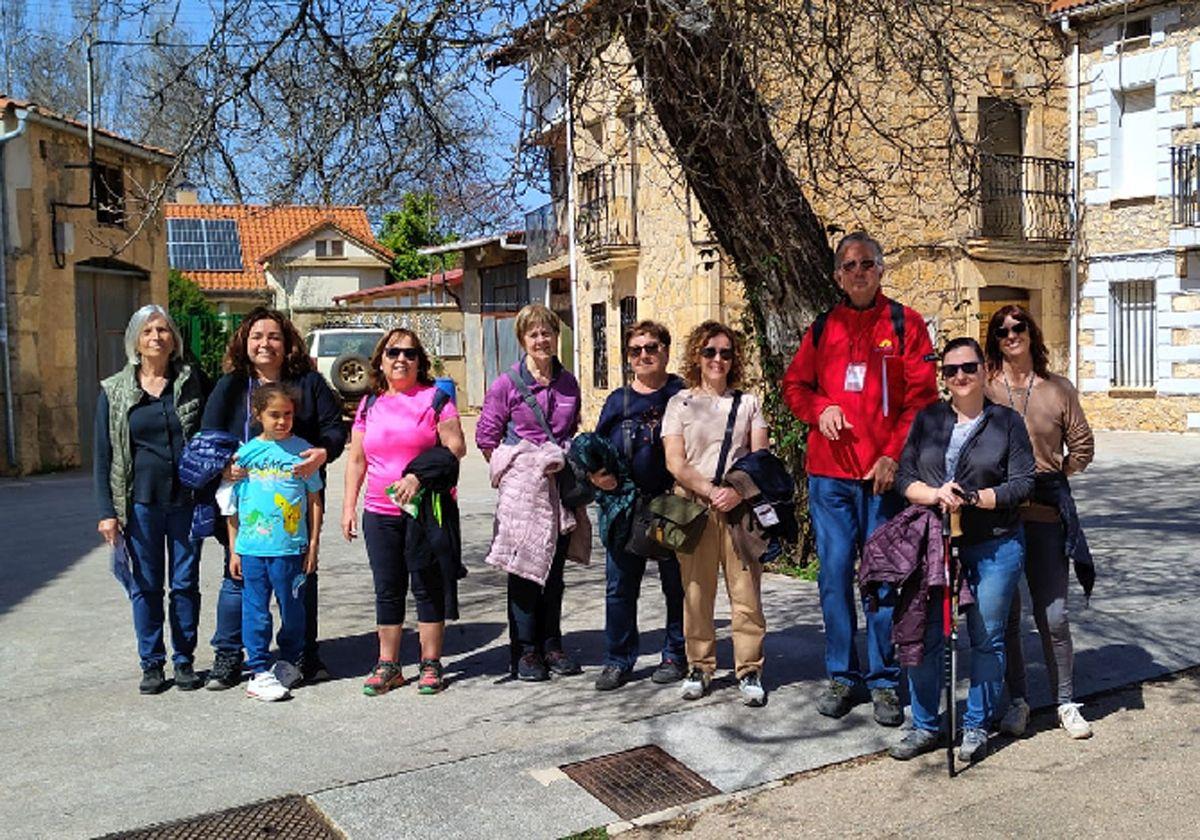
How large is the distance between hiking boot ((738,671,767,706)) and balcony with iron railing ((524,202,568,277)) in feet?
64.0

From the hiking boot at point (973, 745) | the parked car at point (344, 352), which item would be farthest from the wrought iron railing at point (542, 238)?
the hiking boot at point (973, 745)

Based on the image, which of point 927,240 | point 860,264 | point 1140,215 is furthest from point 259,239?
point 860,264

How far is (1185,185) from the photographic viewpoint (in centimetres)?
1920

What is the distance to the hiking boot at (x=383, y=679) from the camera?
5375mm

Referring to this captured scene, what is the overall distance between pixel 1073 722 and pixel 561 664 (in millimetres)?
2235

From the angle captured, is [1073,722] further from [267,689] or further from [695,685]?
[267,689]

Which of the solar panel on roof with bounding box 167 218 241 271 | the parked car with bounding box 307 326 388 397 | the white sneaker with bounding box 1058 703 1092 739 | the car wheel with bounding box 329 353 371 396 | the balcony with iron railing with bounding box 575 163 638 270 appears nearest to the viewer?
the white sneaker with bounding box 1058 703 1092 739

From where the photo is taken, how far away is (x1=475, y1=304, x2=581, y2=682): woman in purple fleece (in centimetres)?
554

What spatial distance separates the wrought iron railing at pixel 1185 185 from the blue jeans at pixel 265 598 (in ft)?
58.1

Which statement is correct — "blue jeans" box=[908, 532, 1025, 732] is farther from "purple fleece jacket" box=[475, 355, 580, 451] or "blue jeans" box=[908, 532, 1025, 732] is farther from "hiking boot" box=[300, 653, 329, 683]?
"hiking boot" box=[300, 653, 329, 683]

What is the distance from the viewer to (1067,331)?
21359 millimetres

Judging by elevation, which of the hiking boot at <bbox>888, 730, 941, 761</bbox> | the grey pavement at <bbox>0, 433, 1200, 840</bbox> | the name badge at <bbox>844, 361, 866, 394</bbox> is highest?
the name badge at <bbox>844, 361, 866, 394</bbox>

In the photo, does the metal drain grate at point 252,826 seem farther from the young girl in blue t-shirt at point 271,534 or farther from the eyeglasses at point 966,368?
the eyeglasses at point 966,368

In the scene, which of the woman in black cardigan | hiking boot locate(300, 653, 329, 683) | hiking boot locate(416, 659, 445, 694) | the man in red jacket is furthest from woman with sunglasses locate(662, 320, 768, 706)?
hiking boot locate(300, 653, 329, 683)
